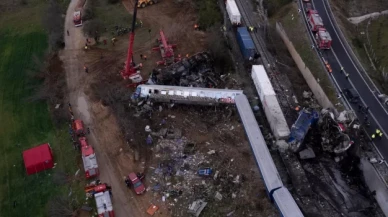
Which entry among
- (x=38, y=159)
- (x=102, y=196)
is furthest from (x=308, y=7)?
(x=38, y=159)

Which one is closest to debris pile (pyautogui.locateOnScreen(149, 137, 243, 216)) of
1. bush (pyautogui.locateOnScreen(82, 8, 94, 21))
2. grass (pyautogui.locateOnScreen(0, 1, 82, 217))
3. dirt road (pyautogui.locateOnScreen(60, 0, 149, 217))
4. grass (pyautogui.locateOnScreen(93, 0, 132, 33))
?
dirt road (pyautogui.locateOnScreen(60, 0, 149, 217))

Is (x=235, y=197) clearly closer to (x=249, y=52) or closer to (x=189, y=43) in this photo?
(x=249, y=52)

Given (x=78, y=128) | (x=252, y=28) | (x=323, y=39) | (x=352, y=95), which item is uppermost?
(x=323, y=39)

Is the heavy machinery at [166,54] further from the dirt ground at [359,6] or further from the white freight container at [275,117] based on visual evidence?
the dirt ground at [359,6]

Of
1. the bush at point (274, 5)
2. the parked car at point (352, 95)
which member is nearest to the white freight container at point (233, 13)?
the bush at point (274, 5)

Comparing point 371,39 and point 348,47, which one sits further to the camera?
point 371,39

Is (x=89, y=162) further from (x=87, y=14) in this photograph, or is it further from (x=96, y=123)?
(x=87, y=14)

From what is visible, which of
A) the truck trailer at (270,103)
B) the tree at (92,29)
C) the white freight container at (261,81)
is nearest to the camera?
the truck trailer at (270,103)
